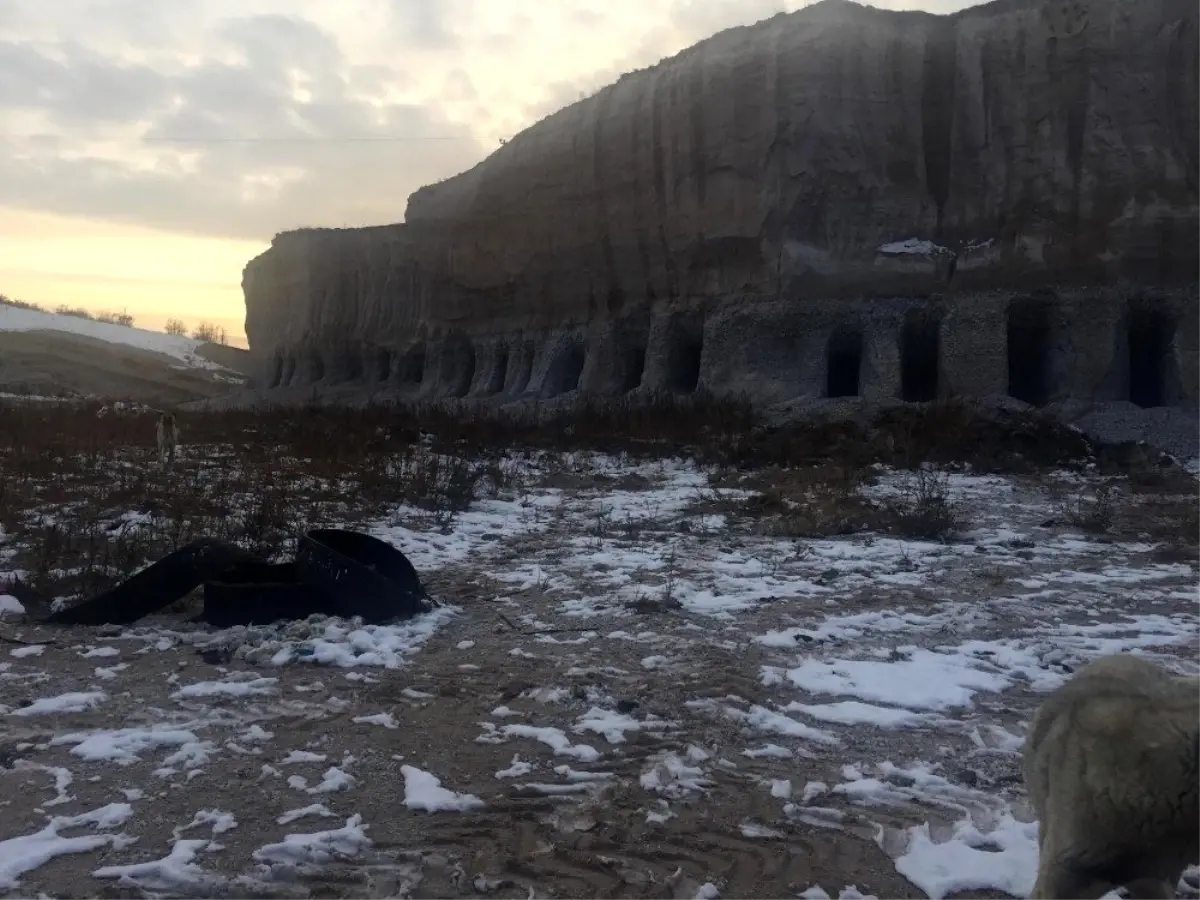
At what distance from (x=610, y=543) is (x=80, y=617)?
4.30 metres

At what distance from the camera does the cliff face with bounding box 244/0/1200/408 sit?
19188 mm

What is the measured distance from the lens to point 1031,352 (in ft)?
66.3

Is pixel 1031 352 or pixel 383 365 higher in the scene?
pixel 1031 352

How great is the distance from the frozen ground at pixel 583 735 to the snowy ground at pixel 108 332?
58.9m

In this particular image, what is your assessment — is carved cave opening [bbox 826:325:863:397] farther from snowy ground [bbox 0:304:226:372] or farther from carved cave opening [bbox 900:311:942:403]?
snowy ground [bbox 0:304:226:372]

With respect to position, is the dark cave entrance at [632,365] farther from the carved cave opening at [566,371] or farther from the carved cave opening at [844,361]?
the carved cave opening at [844,361]

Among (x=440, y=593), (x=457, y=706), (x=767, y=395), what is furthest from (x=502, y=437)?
(x=457, y=706)

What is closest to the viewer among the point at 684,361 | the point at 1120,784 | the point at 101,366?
the point at 1120,784

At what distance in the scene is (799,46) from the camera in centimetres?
2178

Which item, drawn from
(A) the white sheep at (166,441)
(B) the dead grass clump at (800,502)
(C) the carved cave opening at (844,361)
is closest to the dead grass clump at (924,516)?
(B) the dead grass clump at (800,502)

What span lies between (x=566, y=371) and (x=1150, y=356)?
15.0 m

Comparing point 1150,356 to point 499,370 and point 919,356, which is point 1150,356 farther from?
point 499,370

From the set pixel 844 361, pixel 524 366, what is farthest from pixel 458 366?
pixel 844 361

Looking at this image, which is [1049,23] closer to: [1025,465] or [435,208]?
[1025,465]
